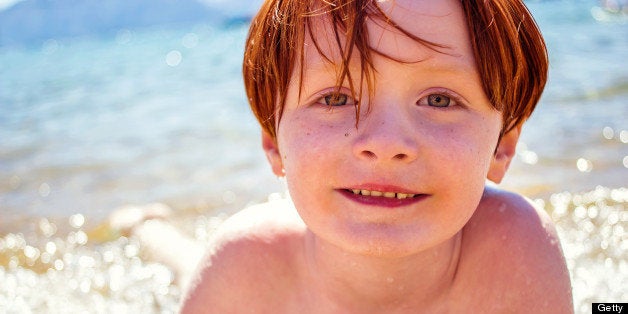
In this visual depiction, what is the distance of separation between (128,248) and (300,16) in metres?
2.41

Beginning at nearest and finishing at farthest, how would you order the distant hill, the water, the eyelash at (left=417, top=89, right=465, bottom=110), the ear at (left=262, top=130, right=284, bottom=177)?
the eyelash at (left=417, top=89, right=465, bottom=110) < the ear at (left=262, top=130, right=284, bottom=177) < the water < the distant hill

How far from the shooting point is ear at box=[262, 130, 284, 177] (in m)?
2.17

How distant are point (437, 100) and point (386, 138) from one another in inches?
8.2

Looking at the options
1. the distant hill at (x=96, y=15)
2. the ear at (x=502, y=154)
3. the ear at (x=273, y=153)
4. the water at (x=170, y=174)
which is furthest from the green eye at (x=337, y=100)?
the distant hill at (x=96, y=15)

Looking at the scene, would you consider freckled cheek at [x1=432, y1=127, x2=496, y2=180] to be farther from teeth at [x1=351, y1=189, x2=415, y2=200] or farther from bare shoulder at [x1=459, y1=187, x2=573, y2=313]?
bare shoulder at [x1=459, y1=187, x2=573, y2=313]

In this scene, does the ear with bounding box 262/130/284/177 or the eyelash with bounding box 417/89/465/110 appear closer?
the eyelash with bounding box 417/89/465/110

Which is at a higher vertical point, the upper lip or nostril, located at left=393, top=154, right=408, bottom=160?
nostril, located at left=393, top=154, right=408, bottom=160

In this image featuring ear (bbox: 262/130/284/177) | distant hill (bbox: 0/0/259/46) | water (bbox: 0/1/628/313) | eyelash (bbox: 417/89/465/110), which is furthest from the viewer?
distant hill (bbox: 0/0/259/46)

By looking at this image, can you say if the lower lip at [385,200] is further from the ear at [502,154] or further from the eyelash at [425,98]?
the ear at [502,154]

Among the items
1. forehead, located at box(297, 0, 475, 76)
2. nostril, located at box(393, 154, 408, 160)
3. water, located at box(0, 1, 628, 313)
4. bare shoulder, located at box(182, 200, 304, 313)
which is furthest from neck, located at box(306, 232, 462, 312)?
water, located at box(0, 1, 628, 313)

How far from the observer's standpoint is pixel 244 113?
692cm

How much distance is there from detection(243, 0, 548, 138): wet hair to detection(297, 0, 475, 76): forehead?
12 millimetres

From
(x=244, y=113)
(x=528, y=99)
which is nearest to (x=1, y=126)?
(x=244, y=113)

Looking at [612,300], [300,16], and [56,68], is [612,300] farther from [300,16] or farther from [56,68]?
[56,68]
